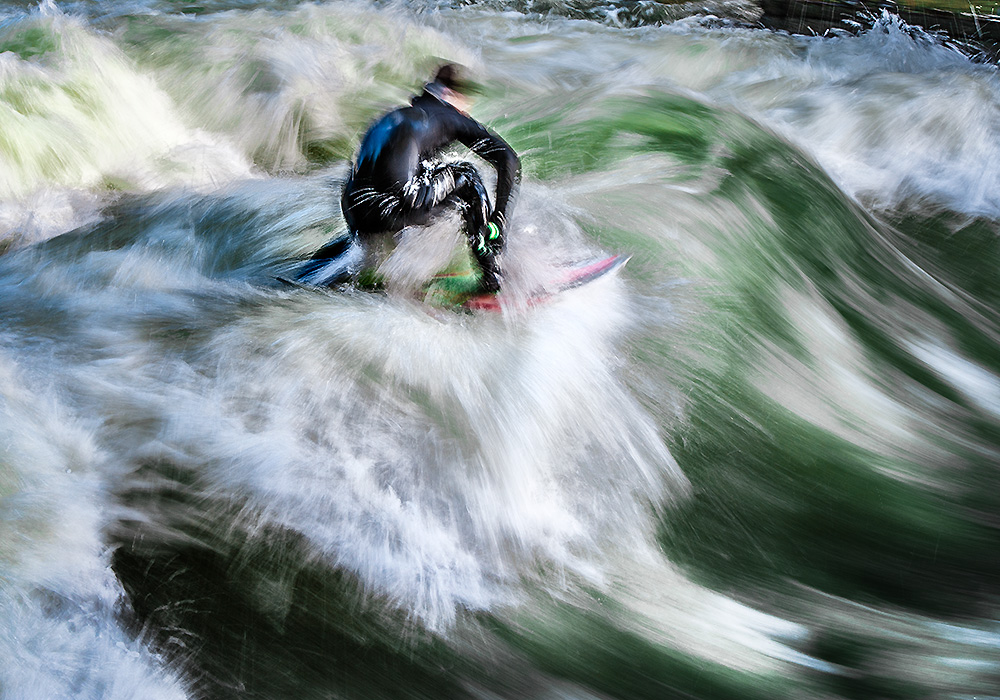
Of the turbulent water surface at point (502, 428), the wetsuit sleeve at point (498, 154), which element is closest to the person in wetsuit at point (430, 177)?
the wetsuit sleeve at point (498, 154)

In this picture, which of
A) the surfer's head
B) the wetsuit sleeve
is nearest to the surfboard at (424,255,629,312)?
the wetsuit sleeve

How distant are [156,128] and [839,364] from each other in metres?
5.04

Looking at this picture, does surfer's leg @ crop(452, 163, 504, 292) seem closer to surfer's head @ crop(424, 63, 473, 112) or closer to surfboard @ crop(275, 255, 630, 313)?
surfboard @ crop(275, 255, 630, 313)

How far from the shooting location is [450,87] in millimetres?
3635

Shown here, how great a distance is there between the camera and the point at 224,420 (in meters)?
3.20

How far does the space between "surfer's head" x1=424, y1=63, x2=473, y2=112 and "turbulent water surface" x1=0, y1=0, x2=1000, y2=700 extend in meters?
0.56

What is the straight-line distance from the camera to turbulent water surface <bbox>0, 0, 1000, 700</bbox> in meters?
2.73

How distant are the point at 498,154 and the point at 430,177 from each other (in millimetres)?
362

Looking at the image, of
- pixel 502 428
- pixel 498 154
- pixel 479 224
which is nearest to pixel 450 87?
pixel 498 154

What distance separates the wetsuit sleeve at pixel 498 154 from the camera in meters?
3.62

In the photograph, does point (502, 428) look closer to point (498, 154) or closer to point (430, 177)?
point (430, 177)

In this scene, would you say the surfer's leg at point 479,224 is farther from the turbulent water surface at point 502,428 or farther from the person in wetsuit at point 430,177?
the turbulent water surface at point 502,428

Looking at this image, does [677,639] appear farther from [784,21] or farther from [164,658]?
[784,21]

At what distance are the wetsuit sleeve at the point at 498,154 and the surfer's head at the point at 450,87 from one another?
0.39 ft
